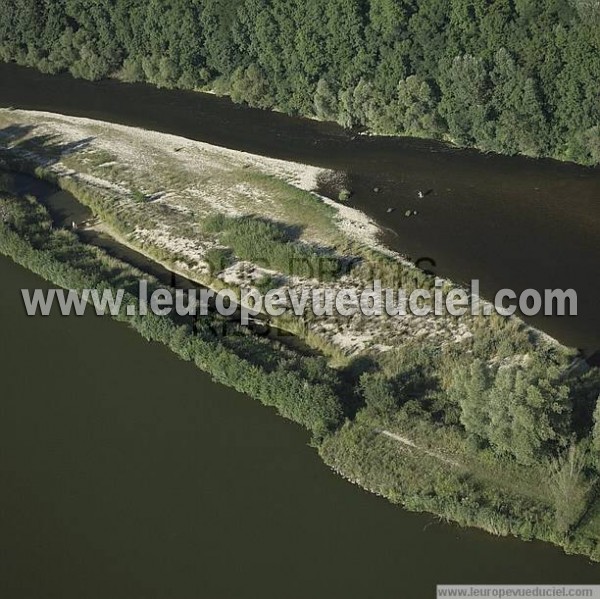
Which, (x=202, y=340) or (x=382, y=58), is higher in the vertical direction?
(x=382, y=58)

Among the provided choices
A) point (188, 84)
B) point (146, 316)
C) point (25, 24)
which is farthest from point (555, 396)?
point (25, 24)

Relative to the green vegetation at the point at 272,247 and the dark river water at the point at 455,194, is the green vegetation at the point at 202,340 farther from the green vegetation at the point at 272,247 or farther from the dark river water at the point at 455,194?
the dark river water at the point at 455,194

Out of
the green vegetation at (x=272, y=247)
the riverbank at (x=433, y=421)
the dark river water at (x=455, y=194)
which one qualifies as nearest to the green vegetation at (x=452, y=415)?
the riverbank at (x=433, y=421)

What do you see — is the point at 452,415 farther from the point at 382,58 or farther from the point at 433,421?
the point at 382,58

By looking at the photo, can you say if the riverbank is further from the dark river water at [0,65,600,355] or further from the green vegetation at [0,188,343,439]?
the dark river water at [0,65,600,355]

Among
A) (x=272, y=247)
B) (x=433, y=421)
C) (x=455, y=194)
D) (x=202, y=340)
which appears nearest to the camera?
(x=433, y=421)

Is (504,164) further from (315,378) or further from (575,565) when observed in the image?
(575,565)

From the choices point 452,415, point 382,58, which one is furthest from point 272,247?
point 382,58
